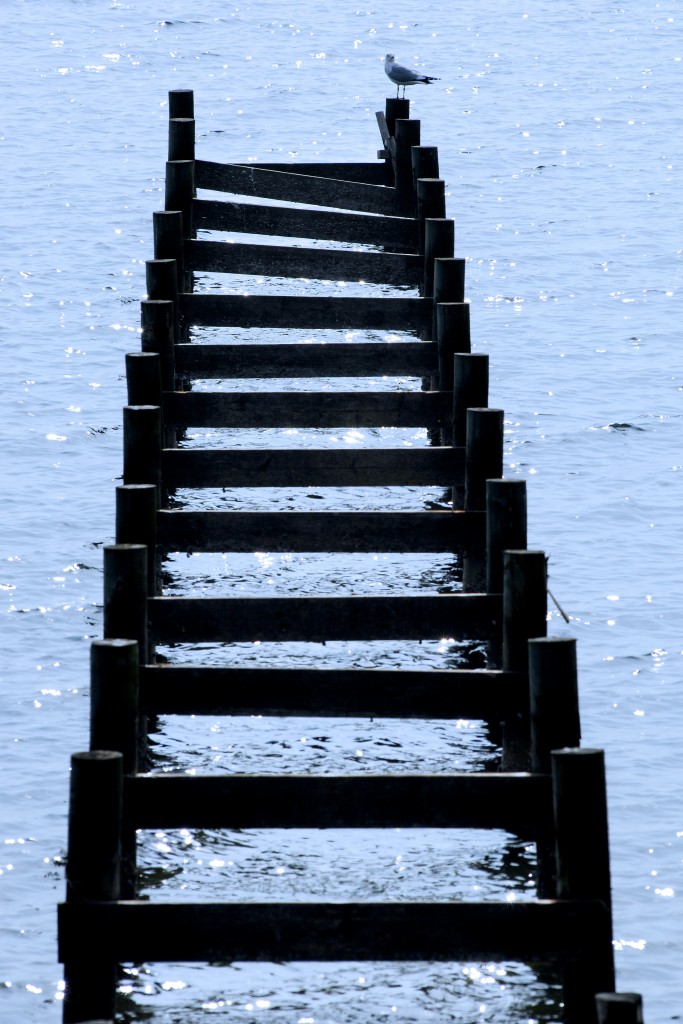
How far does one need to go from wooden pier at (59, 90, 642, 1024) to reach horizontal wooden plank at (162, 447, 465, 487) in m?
0.01

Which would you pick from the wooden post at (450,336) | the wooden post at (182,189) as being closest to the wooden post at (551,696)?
the wooden post at (450,336)

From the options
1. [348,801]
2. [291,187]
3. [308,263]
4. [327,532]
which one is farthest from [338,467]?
[291,187]

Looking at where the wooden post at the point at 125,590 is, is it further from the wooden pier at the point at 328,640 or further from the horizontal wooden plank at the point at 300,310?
the horizontal wooden plank at the point at 300,310

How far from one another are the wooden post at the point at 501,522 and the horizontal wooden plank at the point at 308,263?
193 inches

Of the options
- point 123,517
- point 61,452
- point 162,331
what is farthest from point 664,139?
point 123,517

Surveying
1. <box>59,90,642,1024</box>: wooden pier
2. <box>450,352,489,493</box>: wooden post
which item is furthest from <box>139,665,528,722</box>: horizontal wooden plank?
<box>450,352,489,493</box>: wooden post

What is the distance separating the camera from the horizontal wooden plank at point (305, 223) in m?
13.8

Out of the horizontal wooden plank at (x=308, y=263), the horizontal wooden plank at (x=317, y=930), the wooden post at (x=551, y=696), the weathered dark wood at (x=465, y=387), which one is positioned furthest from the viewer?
the horizontal wooden plank at (x=308, y=263)

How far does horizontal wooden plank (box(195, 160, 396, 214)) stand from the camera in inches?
569

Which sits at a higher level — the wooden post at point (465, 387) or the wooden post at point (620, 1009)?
the wooden post at point (465, 387)

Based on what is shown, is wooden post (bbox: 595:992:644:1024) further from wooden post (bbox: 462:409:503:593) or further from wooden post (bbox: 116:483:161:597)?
wooden post (bbox: 462:409:503:593)

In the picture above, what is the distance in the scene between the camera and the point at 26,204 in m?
30.8

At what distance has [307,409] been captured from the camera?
10797 mm

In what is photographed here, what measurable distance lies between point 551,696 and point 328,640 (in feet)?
5.88
